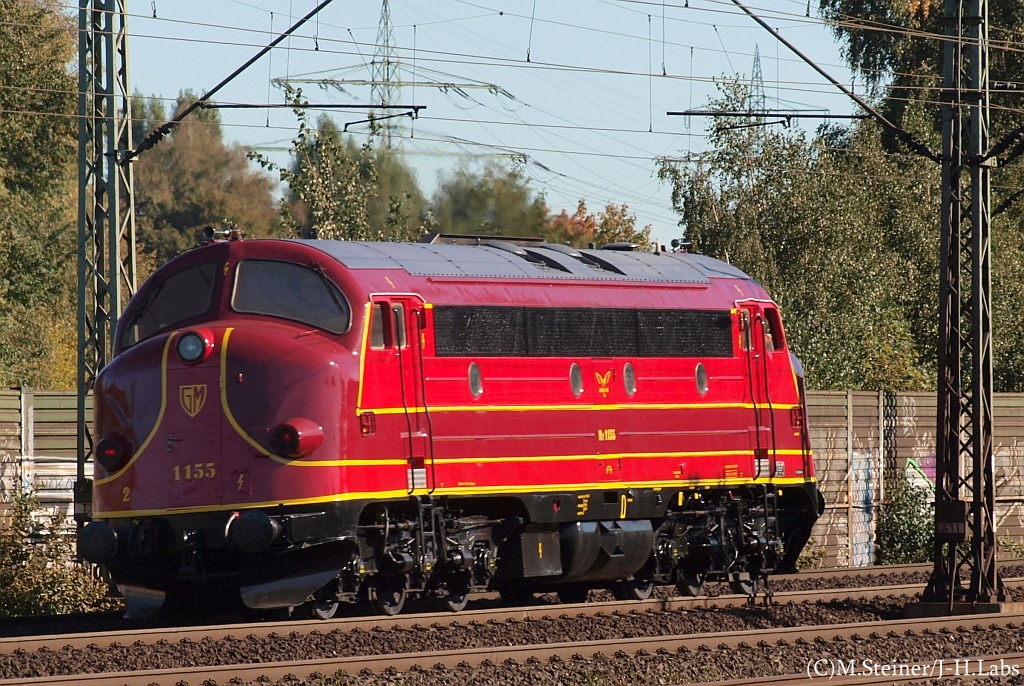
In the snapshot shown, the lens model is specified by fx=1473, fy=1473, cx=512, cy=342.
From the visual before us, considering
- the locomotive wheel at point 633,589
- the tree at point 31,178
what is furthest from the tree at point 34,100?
the locomotive wheel at point 633,589

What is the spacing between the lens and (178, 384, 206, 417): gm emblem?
43.9 ft

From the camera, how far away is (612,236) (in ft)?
146

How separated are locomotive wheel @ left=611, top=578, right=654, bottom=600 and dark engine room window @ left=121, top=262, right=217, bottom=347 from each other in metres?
6.13

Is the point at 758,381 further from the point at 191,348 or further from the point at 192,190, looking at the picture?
the point at 192,190

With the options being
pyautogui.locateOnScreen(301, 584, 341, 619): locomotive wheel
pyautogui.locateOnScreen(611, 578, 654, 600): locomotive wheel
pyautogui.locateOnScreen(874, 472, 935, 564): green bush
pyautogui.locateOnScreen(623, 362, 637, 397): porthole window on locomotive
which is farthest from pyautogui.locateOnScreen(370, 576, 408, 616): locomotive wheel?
pyautogui.locateOnScreen(874, 472, 935, 564): green bush

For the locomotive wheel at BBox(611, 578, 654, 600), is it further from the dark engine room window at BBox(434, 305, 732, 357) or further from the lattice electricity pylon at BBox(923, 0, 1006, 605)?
the lattice electricity pylon at BBox(923, 0, 1006, 605)

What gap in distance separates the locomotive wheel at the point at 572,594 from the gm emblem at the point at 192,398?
553cm

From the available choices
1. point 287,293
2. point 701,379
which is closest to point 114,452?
point 287,293

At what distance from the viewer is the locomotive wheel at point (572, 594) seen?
17061 millimetres

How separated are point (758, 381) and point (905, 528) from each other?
847cm

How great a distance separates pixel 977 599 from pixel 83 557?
9691 millimetres

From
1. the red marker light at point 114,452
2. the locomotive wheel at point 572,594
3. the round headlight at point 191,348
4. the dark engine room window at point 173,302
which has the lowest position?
the locomotive wheel at point 572,594

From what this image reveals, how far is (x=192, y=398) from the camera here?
529 inches

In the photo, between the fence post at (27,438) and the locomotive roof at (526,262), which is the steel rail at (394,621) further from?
the fence post at (27,438)
